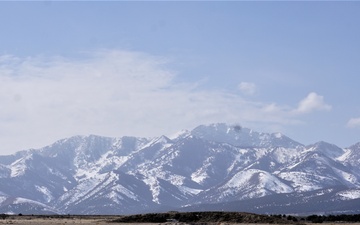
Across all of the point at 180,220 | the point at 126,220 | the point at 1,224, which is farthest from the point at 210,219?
the point at 1,224

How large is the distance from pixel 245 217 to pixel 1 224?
42.9m

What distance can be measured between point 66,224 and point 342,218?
57.0 metres

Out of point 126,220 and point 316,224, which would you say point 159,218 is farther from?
point 316,224

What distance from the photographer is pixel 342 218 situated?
5610 inches

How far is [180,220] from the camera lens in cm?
12450

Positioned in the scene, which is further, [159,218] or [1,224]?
[159,218]

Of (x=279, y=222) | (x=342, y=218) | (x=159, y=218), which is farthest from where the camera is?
(x=342, y=218)

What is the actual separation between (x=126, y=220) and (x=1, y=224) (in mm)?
23974

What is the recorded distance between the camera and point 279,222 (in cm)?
11994

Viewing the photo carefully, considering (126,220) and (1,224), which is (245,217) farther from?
(1,224)

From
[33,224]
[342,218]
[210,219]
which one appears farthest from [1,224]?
[342,218]

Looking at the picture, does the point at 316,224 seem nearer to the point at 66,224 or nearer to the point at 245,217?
the point at 245,217

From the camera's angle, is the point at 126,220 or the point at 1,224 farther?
the point at 126,220

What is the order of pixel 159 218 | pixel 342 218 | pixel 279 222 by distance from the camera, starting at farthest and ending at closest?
pixel 342 218 → pixel 159 218 → pixel 279 222
